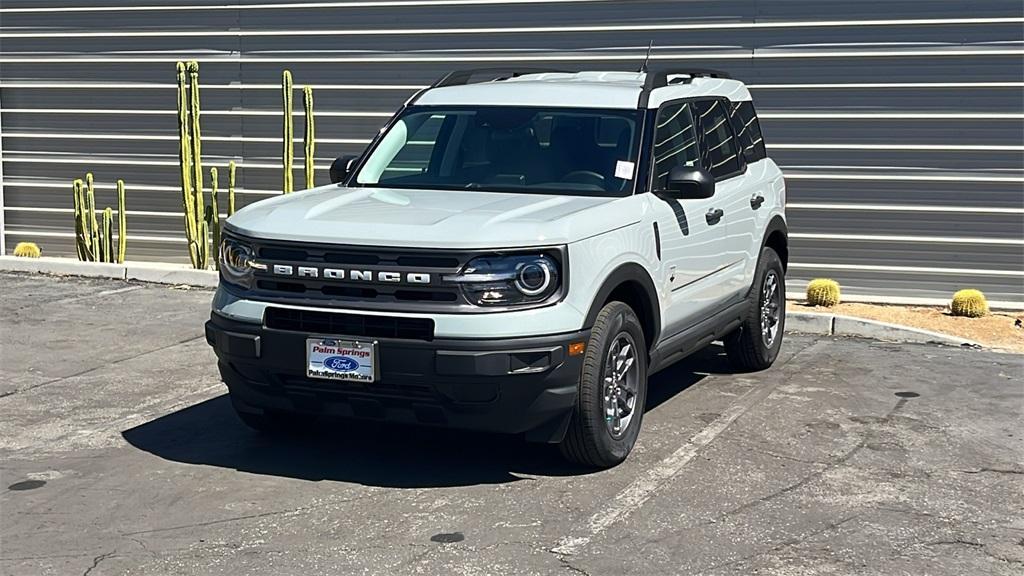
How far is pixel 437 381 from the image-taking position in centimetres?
603

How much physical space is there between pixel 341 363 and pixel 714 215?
2.64m

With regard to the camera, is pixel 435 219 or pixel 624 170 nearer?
pixel 435 219

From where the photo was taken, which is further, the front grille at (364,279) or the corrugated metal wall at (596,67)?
the corrugated metal wall at (596,67)

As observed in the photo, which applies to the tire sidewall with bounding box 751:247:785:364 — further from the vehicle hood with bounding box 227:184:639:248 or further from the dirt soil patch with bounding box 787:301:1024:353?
the vehicle hood with bounding box 227:184:639:248

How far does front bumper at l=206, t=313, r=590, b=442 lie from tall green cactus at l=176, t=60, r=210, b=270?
678cm

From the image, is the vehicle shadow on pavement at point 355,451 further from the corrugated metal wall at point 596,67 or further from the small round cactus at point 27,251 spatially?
the small round cactus at point 27,251

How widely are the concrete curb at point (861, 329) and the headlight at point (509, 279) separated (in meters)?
4.98

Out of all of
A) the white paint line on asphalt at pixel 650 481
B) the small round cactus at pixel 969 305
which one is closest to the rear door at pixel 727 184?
the white paint line on asphalt at pixel 650 481

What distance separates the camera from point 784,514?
19.6 feet

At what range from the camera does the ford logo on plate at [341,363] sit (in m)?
6.15

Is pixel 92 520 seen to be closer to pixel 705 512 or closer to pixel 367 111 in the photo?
pixel 705 512

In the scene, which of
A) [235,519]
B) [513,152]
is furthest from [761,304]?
[235,519]

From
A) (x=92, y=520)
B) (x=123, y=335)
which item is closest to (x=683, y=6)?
(x=123, y=335)

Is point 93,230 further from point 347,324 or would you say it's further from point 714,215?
point 347,324
